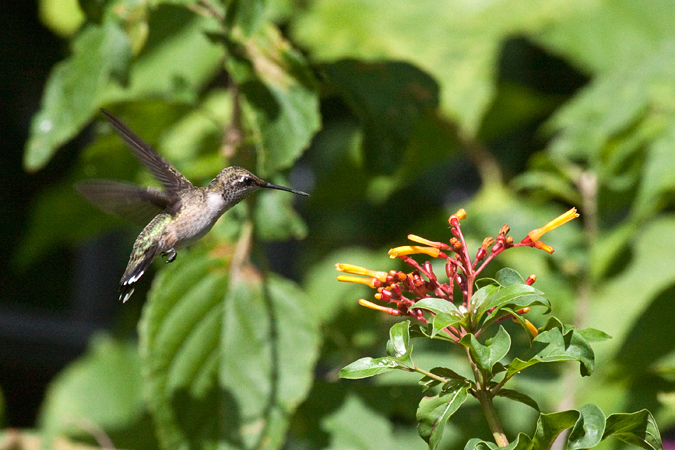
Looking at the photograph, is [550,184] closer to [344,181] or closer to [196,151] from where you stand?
[344,181]

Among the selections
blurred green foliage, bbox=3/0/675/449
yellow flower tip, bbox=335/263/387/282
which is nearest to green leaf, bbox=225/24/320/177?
blurred green foliage, bbox=3/0/675/449

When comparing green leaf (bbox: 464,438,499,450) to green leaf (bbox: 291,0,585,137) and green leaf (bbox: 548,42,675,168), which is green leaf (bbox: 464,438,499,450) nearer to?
green leaf (bbox: 548,42,675,168)

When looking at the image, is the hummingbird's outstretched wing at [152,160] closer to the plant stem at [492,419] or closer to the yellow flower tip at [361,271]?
the yellow flower tip at [361,271]

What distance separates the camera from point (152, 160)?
1018 mm

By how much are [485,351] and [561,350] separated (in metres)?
0.06

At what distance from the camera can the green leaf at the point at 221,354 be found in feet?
3.51

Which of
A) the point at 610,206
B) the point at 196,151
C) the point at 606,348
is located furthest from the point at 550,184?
the point at 196,151

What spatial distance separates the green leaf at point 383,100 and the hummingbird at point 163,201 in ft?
0.77

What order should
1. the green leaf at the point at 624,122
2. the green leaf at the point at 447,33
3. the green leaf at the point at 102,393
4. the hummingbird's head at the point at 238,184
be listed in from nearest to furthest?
the hummingbird's head at the point at 238,184 < the green leaf at the point at 624,122 < the green leaf at the point at 447,33 < the green leaf at the point at 102,393

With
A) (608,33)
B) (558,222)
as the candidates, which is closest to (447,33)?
(608,33)

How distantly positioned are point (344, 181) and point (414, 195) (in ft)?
3.04

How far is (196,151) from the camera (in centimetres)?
155

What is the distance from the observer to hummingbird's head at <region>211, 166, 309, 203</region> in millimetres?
955

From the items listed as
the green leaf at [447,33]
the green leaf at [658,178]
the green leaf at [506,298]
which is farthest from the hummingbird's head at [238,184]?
the green leaf at [447,33]
